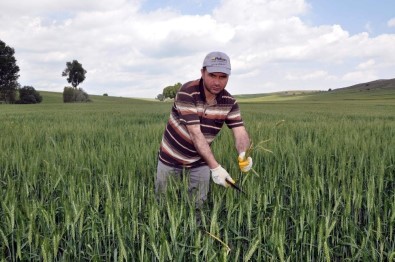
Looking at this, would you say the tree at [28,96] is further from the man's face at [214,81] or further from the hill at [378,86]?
the hill at [378,86]

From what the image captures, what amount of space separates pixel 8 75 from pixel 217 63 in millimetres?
63553

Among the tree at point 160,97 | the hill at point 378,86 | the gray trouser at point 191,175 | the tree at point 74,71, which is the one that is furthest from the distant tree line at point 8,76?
the hill at point 378,86

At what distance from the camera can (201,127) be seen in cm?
385

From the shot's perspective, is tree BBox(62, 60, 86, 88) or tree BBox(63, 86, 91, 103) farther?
tree BBox(62, 60, 86, 88)

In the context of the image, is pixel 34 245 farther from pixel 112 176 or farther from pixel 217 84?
pixel 217 84

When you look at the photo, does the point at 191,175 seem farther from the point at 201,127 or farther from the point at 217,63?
the point at 217,63

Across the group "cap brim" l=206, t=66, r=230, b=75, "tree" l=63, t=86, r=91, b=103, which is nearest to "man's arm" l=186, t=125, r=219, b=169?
"cap brim" l=206, t=66, r=230, b=75

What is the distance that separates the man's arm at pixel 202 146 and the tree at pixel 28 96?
211 ft

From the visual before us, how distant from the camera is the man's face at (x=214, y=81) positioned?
11.0 feet

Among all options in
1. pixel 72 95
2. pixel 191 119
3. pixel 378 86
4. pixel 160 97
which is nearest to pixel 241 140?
pixel 191 119

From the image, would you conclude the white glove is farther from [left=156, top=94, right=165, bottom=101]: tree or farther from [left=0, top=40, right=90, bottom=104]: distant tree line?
[left=156, top=94, right=165, bottom=101]: tree

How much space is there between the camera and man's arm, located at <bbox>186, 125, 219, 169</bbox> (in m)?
3.38

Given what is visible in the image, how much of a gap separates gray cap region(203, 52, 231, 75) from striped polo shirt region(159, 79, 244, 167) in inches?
14.7

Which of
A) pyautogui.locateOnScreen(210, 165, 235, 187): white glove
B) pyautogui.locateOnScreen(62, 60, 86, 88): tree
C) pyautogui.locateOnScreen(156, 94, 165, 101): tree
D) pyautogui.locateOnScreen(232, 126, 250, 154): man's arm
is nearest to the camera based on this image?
pyautogui.locateOnScreen(210, 165, 235, 187): white glove
